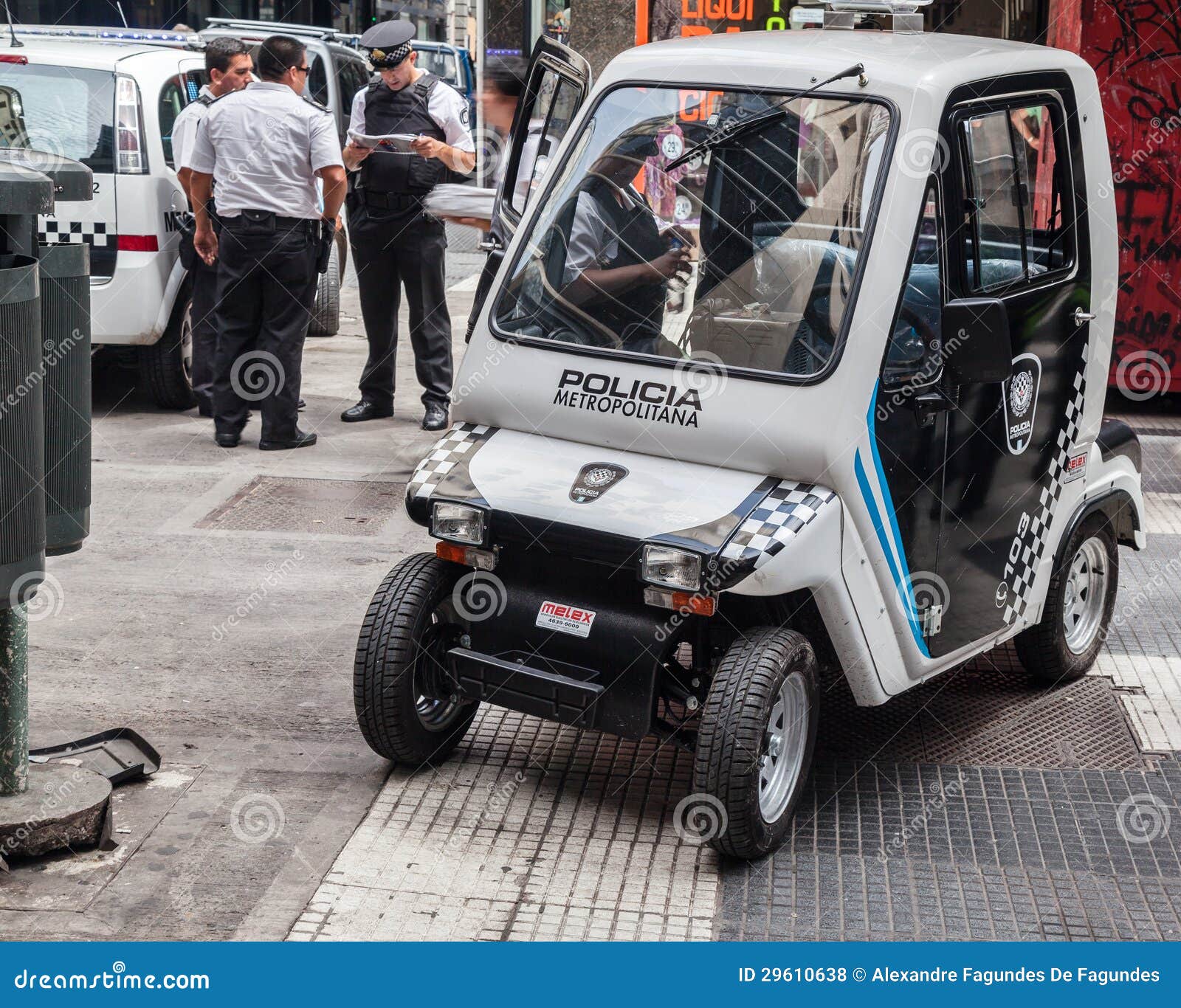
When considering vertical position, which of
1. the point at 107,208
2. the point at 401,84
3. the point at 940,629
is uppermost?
the point at 401,84

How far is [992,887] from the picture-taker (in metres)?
3.95

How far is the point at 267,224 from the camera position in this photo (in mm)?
7797

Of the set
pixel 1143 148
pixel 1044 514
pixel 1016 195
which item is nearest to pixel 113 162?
pixel 1016 195

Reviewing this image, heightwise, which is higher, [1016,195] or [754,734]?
[1016,195]

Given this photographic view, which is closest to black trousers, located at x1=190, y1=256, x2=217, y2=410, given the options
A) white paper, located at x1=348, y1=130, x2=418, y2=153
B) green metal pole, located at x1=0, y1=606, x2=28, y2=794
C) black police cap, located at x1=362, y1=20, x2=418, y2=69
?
white paper, located at x1=348, y1=130, x2=418, y2=153

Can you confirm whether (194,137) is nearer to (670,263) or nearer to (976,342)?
(670,263)

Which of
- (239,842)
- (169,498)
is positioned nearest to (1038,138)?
(239,842)

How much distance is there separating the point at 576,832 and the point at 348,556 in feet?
8.46

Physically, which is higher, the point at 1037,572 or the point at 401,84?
the point at 401,84

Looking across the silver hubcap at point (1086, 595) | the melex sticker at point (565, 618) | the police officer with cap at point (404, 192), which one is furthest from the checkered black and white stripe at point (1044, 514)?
the police officer with cap at point (404, 192)

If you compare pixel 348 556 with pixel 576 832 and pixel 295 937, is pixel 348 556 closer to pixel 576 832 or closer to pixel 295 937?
pixel 576 832

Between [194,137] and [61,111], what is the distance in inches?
39.1

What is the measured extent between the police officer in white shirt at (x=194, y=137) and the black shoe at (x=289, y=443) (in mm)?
392

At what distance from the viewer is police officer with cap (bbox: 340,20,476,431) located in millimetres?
8125
